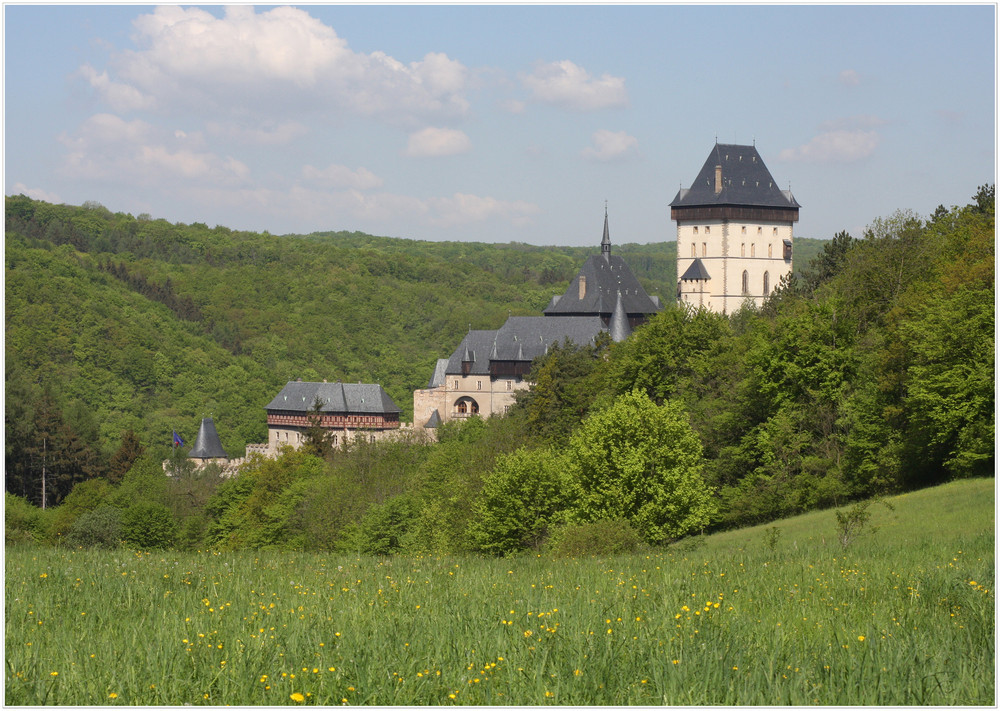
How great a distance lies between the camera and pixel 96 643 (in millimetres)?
7051

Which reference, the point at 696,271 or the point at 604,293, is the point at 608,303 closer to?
the point at 604,293

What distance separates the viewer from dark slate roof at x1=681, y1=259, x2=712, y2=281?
309ft

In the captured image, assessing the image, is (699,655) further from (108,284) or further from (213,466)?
(108,284)

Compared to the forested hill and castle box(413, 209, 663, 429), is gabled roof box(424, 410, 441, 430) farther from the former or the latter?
the forested hill

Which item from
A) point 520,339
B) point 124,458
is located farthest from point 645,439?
point 124,458

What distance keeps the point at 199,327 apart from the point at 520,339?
83367 mm

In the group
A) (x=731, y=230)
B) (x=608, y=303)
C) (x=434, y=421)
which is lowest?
(x=434, y=421)

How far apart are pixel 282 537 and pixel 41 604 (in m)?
51.5

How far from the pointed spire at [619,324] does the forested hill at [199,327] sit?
27.1m

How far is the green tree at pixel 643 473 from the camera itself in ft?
107

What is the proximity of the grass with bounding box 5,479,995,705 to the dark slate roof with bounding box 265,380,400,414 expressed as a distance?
292 ft

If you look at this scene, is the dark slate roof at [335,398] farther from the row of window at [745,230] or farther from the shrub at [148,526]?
the shrub at [148,526]

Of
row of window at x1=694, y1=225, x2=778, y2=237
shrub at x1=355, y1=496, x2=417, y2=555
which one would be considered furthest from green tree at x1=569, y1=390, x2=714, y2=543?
row of window at x1=694, y1=225, x2=778, y2=237

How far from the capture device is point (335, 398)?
327 feet
